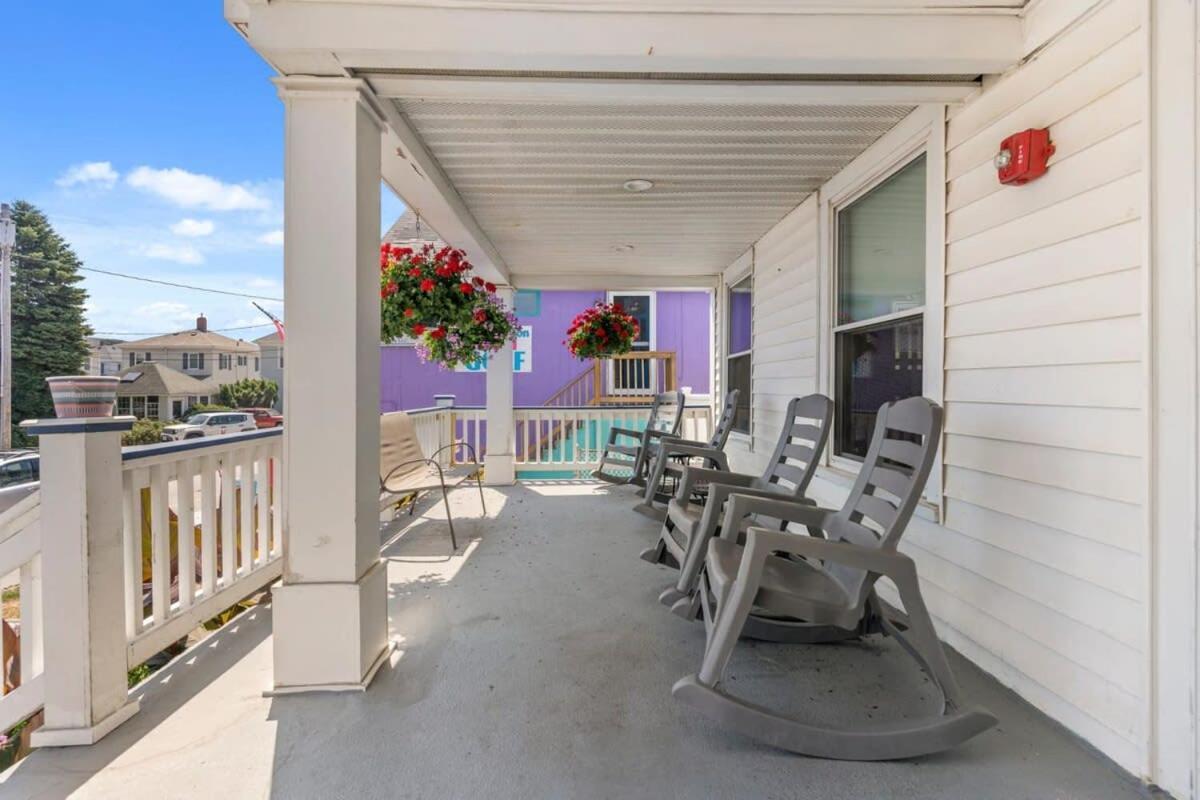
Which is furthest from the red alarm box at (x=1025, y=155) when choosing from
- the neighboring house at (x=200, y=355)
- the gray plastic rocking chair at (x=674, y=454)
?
the neighboring house at (x=200, y=355)

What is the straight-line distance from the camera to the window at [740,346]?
5113 mm

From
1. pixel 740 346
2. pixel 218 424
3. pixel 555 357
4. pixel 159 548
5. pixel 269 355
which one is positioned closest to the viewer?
pixel 159 548

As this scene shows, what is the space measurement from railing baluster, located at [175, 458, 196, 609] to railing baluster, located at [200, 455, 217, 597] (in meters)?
0.12

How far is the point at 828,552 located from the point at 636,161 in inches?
86.8

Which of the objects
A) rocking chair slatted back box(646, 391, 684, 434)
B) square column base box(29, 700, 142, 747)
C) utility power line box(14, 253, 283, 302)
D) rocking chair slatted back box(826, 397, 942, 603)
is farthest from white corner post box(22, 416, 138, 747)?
utility power line box(14, 253, 283, 302)

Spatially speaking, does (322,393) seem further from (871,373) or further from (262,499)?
(871,373)

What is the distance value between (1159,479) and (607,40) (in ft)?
6.58

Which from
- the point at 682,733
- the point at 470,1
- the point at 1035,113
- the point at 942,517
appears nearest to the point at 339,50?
the point at 470,1

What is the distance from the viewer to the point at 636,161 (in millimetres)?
2922

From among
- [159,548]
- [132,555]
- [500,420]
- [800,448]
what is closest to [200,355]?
[500,420]

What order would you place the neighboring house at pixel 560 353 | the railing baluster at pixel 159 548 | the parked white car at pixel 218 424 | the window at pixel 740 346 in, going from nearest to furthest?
the railing baluster at pixel 159 548 → the window at pixel 740 346 → the neighboring house at pixel 560 353 → the parked white car at pixel 218 424

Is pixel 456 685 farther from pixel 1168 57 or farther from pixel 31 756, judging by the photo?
pixel 1168 57

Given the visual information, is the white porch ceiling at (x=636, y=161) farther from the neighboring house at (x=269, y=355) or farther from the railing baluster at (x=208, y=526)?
the neighboring house at (x=269, y=355)

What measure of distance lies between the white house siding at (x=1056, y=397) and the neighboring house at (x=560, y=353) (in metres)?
7.72
